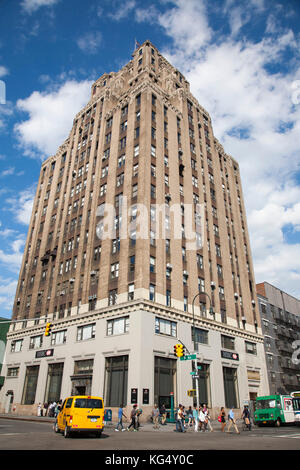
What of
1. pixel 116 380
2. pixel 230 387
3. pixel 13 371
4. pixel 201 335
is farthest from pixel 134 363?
pixel 13 371

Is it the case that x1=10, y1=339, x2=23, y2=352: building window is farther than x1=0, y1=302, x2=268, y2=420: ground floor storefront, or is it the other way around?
x1=10, y1=339, x2=23, y2=352: building window

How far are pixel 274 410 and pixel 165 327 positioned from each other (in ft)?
41.5

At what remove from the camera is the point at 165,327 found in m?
35.4

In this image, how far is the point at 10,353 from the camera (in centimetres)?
5006

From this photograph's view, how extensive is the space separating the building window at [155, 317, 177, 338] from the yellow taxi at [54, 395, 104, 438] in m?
16.5

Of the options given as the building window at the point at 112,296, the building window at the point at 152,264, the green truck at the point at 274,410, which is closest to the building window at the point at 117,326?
the building window at the point at 112,296

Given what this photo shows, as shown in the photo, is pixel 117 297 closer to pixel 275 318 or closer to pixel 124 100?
pixel 124 100

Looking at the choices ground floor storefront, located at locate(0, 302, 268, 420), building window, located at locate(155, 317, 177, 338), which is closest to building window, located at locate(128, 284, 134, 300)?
ground floor storefront, located at locate(0, 302, 268, 420)

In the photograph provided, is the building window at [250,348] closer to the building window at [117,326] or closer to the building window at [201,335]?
the building window at [201,335]

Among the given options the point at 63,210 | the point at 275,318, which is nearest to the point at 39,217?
the point at 63,210

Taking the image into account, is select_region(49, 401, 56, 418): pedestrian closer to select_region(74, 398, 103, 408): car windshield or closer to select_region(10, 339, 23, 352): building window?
select_region(10, 339, 23, 352): building window

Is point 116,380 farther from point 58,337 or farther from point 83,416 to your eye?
point 83,416

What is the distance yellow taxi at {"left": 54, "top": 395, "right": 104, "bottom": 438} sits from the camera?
55.7 ft

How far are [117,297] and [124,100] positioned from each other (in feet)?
101
